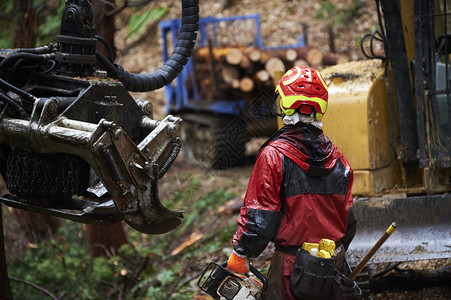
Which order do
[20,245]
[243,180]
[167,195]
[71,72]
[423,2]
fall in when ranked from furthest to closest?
[243,180] < [167,195] < [20,245] < [423,2] < [71,72]

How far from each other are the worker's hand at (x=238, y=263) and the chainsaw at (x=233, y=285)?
1.3 inches

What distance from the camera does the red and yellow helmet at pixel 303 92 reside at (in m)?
3.55

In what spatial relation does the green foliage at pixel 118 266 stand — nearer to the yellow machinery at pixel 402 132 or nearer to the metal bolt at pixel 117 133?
the yellow machinery at pixel 402 132

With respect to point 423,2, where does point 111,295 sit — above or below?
below

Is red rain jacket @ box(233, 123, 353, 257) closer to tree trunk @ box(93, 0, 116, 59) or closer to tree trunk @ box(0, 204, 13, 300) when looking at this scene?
tree trunk @ box(0, 204, 13, 300)

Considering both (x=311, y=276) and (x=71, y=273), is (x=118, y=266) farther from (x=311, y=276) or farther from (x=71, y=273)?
(x=311, y=276)

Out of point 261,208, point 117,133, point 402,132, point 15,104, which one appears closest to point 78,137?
point 117,133

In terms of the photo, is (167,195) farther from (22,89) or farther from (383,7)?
(22,89)

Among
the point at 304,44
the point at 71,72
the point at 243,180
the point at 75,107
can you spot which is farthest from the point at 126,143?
the point at 304,44

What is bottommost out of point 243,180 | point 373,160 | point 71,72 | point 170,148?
point 243,180

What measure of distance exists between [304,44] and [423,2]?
359 inches

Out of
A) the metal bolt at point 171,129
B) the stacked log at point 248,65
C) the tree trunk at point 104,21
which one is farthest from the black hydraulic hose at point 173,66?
the stacked log at point 248,65

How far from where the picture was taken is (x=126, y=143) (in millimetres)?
3604

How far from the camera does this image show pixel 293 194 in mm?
3525
